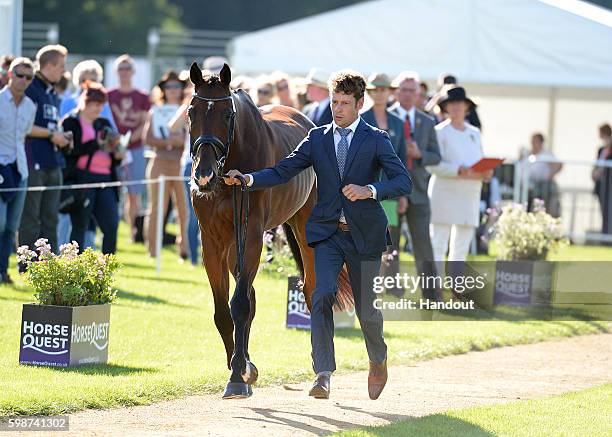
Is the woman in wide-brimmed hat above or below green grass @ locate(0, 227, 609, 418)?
above

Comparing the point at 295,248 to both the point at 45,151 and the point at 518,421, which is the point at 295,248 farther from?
the point at 45,151

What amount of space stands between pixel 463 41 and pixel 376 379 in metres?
11.7

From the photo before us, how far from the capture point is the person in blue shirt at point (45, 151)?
12484mm

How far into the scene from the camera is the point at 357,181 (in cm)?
784

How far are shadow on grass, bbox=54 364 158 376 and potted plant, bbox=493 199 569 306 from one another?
17.3 feet

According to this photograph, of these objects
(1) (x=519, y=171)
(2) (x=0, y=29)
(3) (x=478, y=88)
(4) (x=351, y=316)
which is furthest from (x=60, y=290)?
(3) (x=478, y=88)

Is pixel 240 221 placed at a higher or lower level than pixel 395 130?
lower

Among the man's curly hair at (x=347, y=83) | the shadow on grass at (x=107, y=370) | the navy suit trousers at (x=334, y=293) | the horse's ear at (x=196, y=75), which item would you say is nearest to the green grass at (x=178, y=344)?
the shadow on grass at (x=107, y=370)

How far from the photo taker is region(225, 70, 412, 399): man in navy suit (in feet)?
25.4

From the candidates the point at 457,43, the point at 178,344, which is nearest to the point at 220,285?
the point at 178,344

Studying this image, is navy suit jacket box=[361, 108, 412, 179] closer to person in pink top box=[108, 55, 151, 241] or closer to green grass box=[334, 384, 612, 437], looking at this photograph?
green grass box=[334, 384, 612, 437]

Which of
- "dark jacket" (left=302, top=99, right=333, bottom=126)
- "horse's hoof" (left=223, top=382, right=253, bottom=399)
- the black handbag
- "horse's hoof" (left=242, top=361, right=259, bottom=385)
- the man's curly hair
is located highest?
"dark jacket" (left=302, top=99, right=333, bottom=126)

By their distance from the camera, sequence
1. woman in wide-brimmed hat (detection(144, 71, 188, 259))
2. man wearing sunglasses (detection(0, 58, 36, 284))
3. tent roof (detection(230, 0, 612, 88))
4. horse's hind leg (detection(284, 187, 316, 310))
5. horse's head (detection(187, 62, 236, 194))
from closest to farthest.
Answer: horse's head (detection(187, 62, 236, 194)) < horse's hind leg (detection(284, 187, 316, 310)) < man wearing sunglasses (detection(0, 58, 36, 284)) < woman in wide-brimmed hat (detection(144, 71, 188, 259)) < tent roof (detection(230, 0, 612, 88))

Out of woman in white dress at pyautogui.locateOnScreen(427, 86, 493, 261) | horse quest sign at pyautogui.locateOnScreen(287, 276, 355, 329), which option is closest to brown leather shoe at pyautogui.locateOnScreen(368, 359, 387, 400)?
horse quest sign at pyautogui.locateOnScreen(287, 276, 355, 329)
